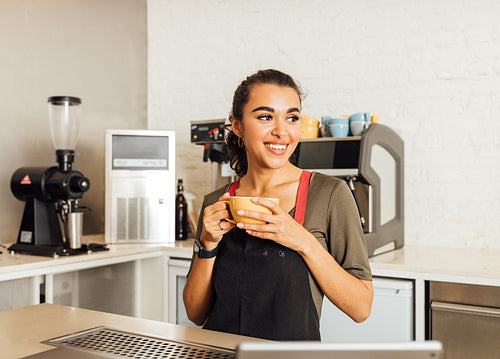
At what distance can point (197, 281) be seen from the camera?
1274 mm

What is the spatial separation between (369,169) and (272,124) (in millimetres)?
1014

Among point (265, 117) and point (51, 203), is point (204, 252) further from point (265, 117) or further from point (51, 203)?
point (51, 203)

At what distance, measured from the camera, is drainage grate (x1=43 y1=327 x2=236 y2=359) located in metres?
0.85

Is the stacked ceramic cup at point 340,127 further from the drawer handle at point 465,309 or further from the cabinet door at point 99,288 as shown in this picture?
the cabinet door at point 99,288

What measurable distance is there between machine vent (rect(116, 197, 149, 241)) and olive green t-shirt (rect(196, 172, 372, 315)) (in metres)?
1.57

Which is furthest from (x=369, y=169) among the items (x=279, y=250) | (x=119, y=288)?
(x=119, y=288)

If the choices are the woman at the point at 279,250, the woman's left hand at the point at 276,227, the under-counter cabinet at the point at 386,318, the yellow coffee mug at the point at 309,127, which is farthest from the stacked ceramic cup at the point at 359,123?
the woman's left hand at the point at 276,227

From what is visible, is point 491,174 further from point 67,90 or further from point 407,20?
point 67,90

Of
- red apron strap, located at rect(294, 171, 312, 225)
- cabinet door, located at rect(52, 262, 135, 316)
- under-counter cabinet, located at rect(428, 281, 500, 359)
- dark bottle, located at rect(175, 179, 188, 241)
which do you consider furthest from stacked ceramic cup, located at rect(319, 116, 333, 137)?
cabinet door, located at rect(52, 262, 135, 316)

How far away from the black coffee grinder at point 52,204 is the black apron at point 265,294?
124 centimetres

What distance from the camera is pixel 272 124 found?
4.11 ft

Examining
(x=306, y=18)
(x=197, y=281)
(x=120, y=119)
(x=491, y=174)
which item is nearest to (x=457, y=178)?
(x=491, y=174)

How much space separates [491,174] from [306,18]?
140 cm

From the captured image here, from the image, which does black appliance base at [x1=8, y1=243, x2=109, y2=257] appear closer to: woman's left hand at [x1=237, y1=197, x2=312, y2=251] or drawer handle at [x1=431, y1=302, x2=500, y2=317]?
woman's left hand at [x1=237, y1=197, x2=312, y2=251]
